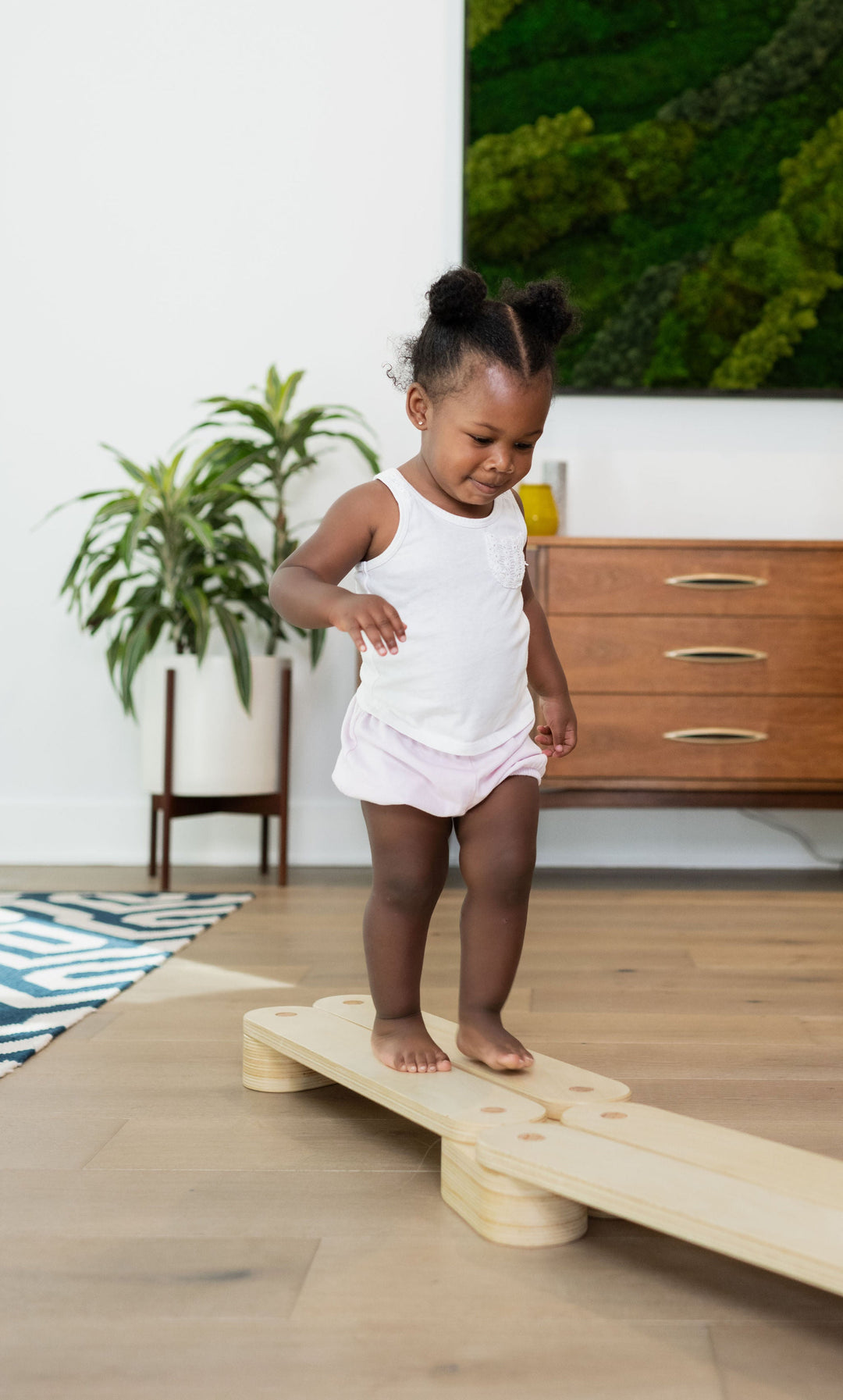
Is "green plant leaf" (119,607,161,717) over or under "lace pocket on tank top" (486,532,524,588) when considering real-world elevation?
under

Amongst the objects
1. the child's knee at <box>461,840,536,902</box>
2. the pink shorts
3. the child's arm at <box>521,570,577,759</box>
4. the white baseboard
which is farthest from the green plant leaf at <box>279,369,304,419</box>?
the child's knee at <box>461,840,536,902</box>

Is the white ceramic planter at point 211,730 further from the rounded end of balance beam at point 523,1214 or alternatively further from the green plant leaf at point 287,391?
the rounded end of balance beam at point 523,1214

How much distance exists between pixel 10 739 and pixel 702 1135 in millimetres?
2567

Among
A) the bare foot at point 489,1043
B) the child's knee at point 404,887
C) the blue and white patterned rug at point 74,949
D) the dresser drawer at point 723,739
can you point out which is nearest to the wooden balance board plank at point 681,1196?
the bare foot at point 489,1043

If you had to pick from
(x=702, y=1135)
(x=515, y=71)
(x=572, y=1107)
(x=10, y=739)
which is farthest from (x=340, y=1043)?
(x=515, y=71)

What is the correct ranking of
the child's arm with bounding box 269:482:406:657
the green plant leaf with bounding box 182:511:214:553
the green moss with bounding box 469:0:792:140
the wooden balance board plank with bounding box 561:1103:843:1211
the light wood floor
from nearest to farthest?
the light wood floor, the wooden balance board plank with bounding box 561:1103:843:1211, the child's arm with bounding box 269:482:406:657, the green plant leaf with bounding box 182:511:214:553, the green moss with bounding box 469:0:792:140

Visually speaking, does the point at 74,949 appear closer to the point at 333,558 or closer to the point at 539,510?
the point at 333,558

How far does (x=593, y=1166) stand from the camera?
0.85 metres

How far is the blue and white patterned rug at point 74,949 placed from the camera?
1518 mm

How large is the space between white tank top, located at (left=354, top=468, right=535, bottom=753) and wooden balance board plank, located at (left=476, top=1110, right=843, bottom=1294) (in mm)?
398

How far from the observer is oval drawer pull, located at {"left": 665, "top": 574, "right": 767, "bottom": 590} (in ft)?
8.71

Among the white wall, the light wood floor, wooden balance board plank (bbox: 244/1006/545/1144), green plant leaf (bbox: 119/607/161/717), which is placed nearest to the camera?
the light wood floor

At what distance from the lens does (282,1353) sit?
728 mm

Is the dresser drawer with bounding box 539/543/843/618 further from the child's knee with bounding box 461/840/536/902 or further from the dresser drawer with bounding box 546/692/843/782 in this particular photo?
the child's knee with bounding box 461/840/536/902
